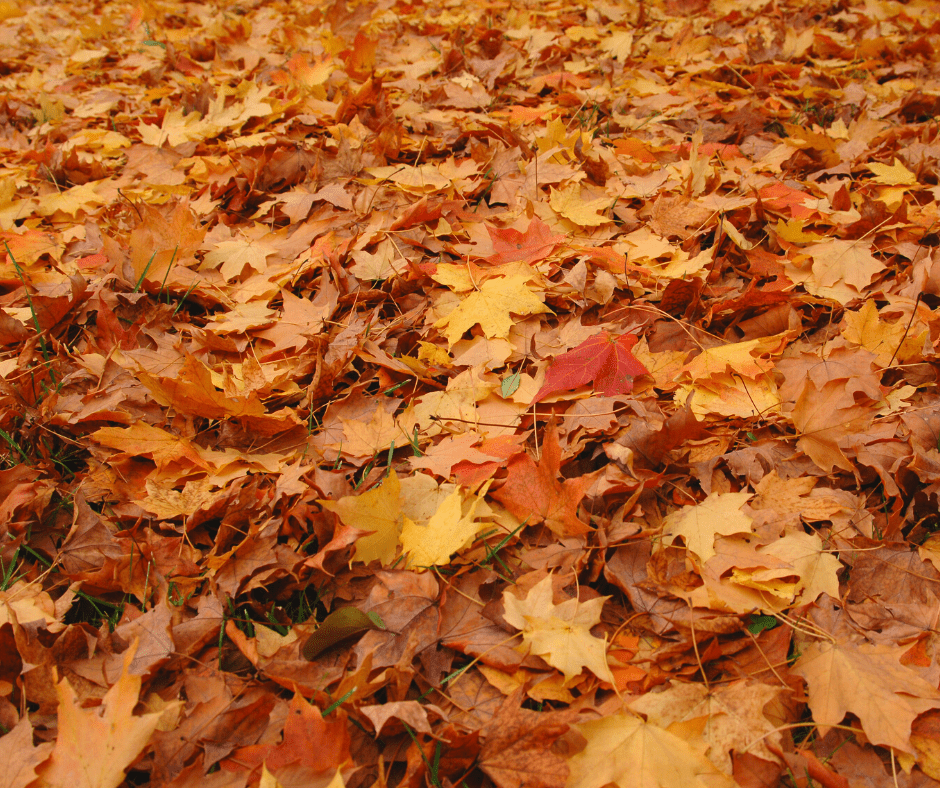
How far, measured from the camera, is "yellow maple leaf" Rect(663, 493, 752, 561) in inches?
48.1

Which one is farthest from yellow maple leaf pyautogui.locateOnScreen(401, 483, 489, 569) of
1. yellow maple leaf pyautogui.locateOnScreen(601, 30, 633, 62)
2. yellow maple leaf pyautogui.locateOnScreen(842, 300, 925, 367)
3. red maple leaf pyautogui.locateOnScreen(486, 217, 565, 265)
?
yellow maple leaf pyautogui.locateOnScreen(601, 30, 633, 62)

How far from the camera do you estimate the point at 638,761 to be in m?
0.95

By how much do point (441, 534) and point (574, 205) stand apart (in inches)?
52.6

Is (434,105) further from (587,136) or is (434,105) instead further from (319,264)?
(319,264)

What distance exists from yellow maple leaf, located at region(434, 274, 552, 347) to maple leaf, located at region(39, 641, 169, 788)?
3.51 ft

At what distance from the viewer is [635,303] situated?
1781mm

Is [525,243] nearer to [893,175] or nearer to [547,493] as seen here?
[547,493]

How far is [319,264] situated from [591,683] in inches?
58.0

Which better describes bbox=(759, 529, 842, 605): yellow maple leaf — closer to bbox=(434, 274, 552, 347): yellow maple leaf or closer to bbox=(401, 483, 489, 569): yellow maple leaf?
bbox=(401, 483, 489, 569): yellow maple leaf

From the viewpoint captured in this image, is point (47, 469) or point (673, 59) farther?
point (673, 59)

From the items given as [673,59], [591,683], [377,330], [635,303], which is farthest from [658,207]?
[673,59]

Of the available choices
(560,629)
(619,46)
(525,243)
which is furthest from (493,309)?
(619,46)

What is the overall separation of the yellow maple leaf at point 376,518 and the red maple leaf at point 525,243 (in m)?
0.94

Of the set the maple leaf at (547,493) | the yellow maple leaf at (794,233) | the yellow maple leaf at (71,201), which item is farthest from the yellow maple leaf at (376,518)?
the yellow maple leaf at (71,201)
